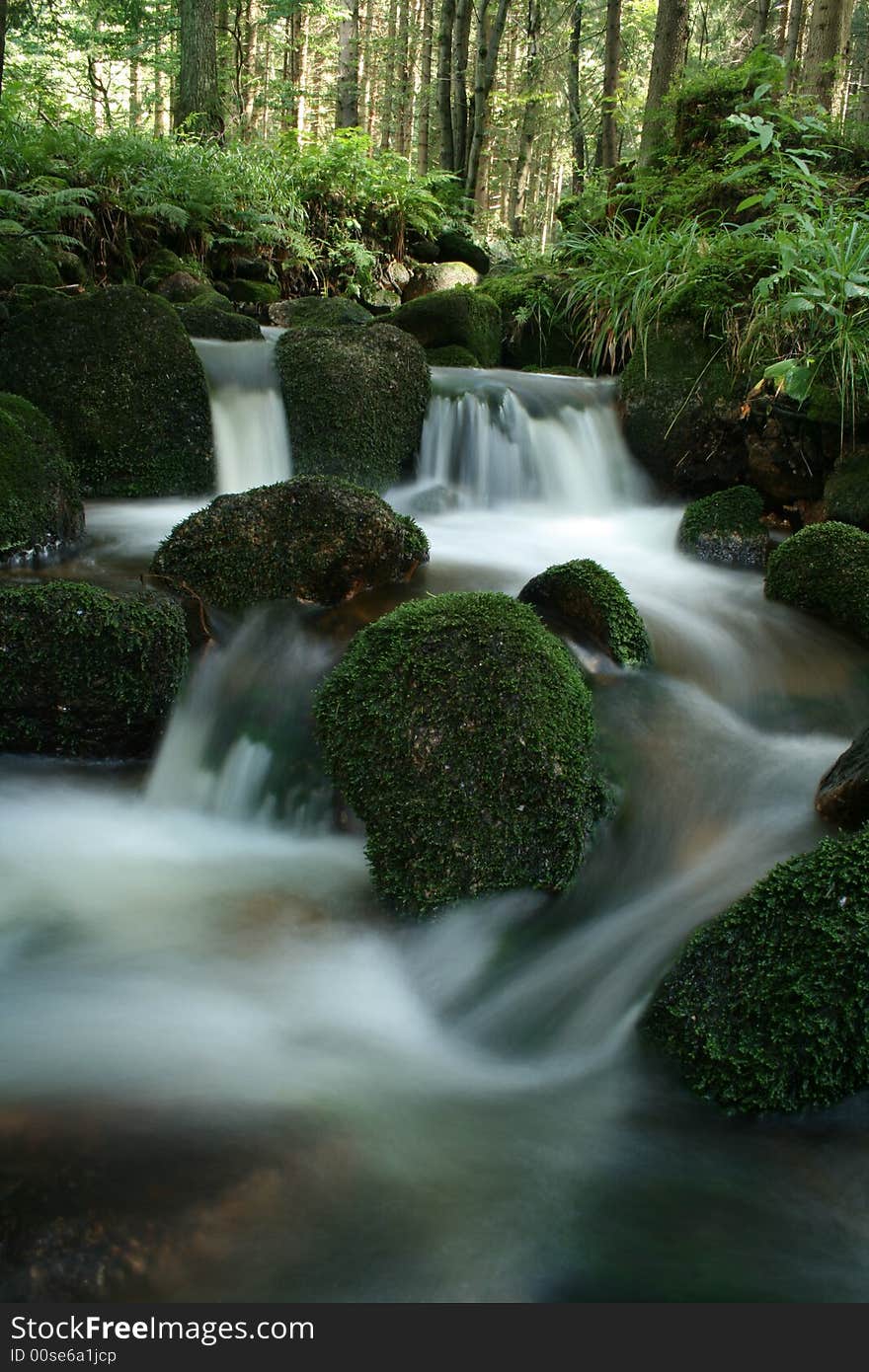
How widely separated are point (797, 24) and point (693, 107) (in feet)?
36.3

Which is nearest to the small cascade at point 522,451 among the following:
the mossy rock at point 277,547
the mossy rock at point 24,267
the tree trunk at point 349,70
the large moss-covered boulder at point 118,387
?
the large moss-covered boulder at point 118,387

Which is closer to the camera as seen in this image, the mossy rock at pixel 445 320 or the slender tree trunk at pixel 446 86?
the mossy rock at pixel 445 320

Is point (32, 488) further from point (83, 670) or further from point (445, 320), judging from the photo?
point (445, 320)

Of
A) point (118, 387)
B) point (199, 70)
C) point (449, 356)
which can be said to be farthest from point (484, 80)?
point (118, 387)

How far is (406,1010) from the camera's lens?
3.35m

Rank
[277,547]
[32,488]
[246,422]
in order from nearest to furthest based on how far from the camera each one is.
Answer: [277,547], [32,488], [246,422]

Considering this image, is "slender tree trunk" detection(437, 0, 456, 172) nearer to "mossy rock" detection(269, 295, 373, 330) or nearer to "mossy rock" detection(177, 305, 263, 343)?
"mossy rock" detection(269, 295, 373, 330)

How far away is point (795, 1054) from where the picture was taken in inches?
109

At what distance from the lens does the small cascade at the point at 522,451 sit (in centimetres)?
776

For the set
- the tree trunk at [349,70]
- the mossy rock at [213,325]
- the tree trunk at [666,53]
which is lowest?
the mossy rock at [213,325]

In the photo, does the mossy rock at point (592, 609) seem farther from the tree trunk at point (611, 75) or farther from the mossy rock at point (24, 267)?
the tree trunk at point (611, 75)

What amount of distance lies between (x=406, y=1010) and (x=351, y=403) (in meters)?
5.06

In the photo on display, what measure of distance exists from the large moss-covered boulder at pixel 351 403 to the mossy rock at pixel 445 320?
1.90 meters

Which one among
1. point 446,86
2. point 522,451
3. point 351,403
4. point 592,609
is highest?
point 446,86
